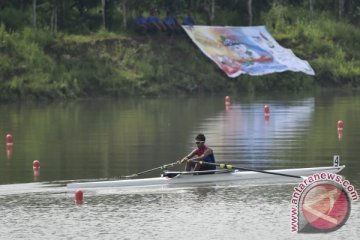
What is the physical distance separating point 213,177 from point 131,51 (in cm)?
4386

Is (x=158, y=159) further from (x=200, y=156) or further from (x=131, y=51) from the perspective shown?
(x=131, y=51)

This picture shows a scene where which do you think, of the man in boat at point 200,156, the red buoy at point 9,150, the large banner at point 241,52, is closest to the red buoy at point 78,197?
the man in boat at point 200,156

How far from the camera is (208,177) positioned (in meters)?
29.3

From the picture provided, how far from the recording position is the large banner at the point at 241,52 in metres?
73.9

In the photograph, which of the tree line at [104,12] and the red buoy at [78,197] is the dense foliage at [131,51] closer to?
the tree line at [104,12]

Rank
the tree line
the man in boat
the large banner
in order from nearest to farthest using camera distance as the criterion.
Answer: the man in boat, the tree line, the large banner

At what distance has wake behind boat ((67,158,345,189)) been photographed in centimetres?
2828

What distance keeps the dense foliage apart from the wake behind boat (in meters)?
37.0

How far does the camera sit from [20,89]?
6475 cm

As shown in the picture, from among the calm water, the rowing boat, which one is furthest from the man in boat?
the calm water

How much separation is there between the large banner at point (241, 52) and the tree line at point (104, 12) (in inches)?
122

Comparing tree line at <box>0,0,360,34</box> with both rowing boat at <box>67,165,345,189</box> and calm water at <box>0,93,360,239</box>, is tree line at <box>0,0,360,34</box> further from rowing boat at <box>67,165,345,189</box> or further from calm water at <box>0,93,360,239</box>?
rowing boat at <box>67,165,345,189</box>

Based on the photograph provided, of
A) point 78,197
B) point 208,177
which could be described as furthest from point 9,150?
point 78,197

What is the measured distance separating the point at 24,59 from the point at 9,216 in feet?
143
